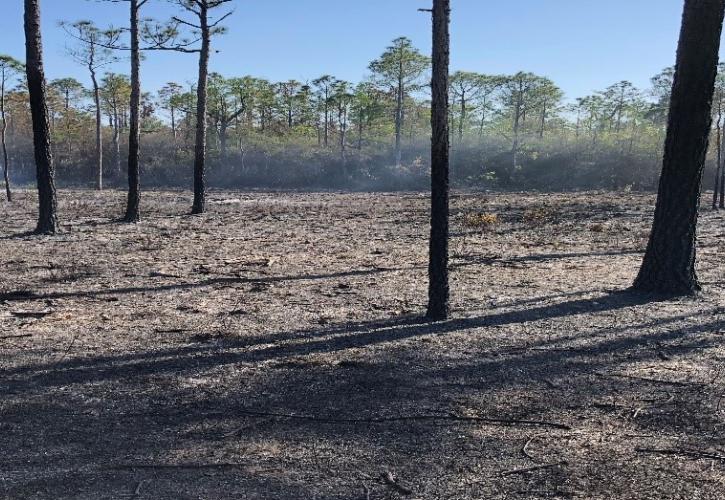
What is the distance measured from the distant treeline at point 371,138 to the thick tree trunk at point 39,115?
24593mm

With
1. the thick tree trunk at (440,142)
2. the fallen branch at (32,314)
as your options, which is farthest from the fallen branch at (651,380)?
the fallen branch at (32,314)

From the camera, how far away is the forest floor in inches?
109

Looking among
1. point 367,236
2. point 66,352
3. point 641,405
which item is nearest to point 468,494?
point 641,405

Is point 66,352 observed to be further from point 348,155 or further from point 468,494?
point 348,155

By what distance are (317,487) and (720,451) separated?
6.91 feet

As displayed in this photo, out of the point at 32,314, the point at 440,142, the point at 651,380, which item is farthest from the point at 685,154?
the point at 32,314

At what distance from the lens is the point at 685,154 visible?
6297 mm

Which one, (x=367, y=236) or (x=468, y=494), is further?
(x=367, y=236)

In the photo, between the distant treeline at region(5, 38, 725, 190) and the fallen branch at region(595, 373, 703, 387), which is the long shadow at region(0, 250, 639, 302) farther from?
the distant treeline at region(5, 38, 725, 190)

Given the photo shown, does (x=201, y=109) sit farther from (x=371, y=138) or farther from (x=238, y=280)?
(x=371, y=138)

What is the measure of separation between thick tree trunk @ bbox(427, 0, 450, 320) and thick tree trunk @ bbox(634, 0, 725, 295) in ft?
9.18

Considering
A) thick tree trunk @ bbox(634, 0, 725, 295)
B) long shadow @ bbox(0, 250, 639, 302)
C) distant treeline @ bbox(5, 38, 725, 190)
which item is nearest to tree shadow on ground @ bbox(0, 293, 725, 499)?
thick tree trunk @ bbox(634, 0, 725, 295)

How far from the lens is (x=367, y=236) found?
1215 cm

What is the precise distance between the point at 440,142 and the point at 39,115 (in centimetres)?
881
